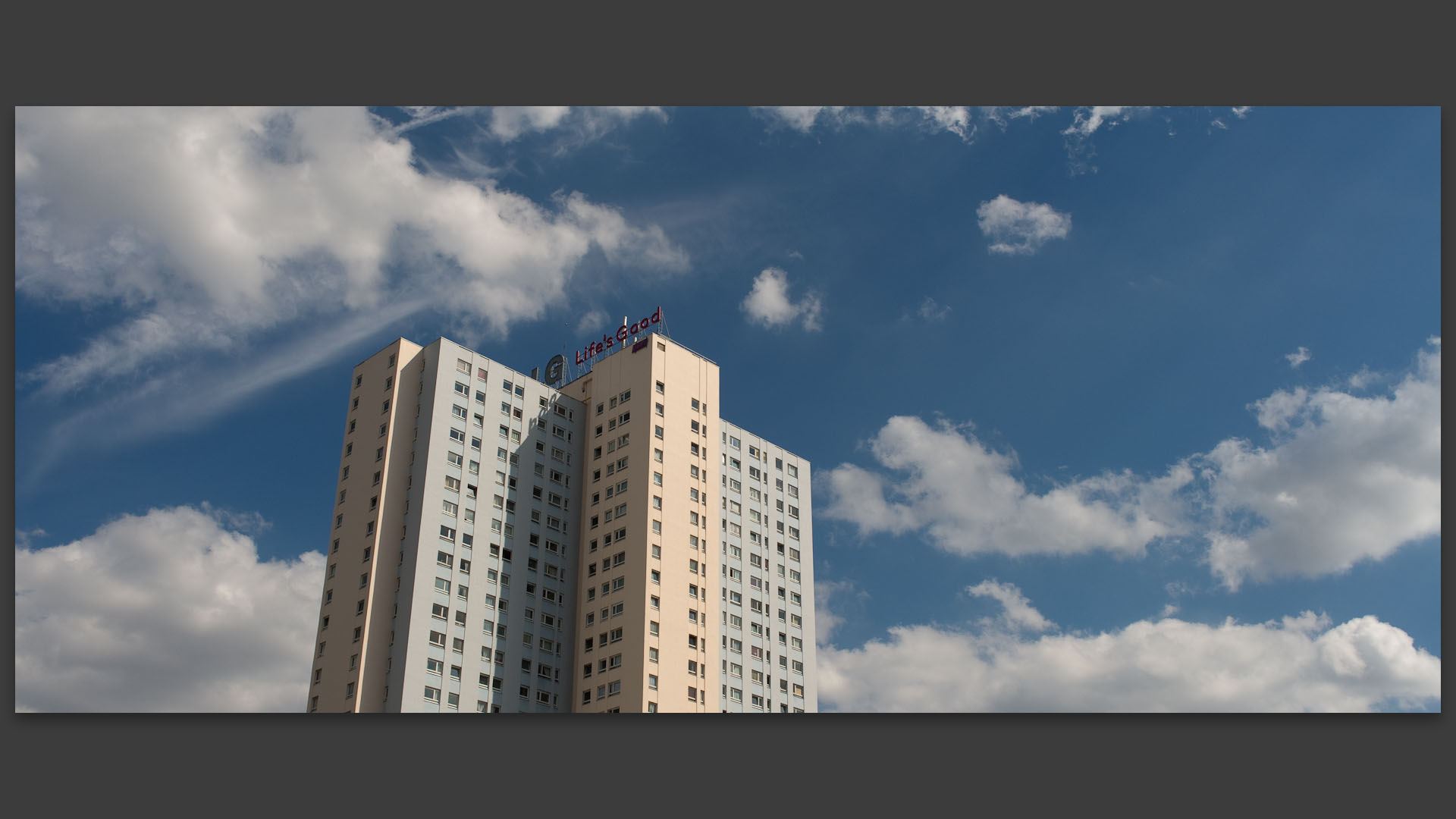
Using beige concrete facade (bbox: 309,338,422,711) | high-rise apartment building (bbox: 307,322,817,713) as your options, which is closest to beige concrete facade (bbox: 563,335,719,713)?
high-rise apartment building (bbox: 307,322,817,713)

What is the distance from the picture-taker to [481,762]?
70.4ft

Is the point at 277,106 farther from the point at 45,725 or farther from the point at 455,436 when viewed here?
the point at 455,436

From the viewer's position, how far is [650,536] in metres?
51.5

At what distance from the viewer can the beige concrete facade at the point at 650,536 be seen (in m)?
49.5

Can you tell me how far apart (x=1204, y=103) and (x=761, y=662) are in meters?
42.3

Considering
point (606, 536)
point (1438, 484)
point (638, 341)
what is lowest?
point (1438, 484)

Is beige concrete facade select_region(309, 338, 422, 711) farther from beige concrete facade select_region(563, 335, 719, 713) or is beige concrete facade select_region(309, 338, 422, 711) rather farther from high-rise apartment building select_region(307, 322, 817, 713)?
beige concrete facade select_region(563, 335, 719, 713)

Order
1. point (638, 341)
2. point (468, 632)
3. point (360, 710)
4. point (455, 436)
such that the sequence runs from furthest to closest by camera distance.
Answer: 1. point (638, 341)
2. point (455, 436)
3. point (468, 632)
4. point (360, 710)

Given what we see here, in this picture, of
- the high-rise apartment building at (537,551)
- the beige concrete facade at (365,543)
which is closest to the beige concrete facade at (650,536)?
the high-rise apartment building at (537,551)

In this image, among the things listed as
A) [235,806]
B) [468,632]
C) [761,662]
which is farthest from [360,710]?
[235,806]

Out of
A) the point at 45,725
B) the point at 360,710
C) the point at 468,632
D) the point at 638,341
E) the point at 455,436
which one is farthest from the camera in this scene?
the point at 638,341

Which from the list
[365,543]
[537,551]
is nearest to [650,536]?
[537,551]

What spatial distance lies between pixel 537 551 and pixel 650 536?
5.40 m

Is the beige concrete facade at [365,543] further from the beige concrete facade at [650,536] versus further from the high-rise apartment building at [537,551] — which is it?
the beige concrete facade at [650,536]
